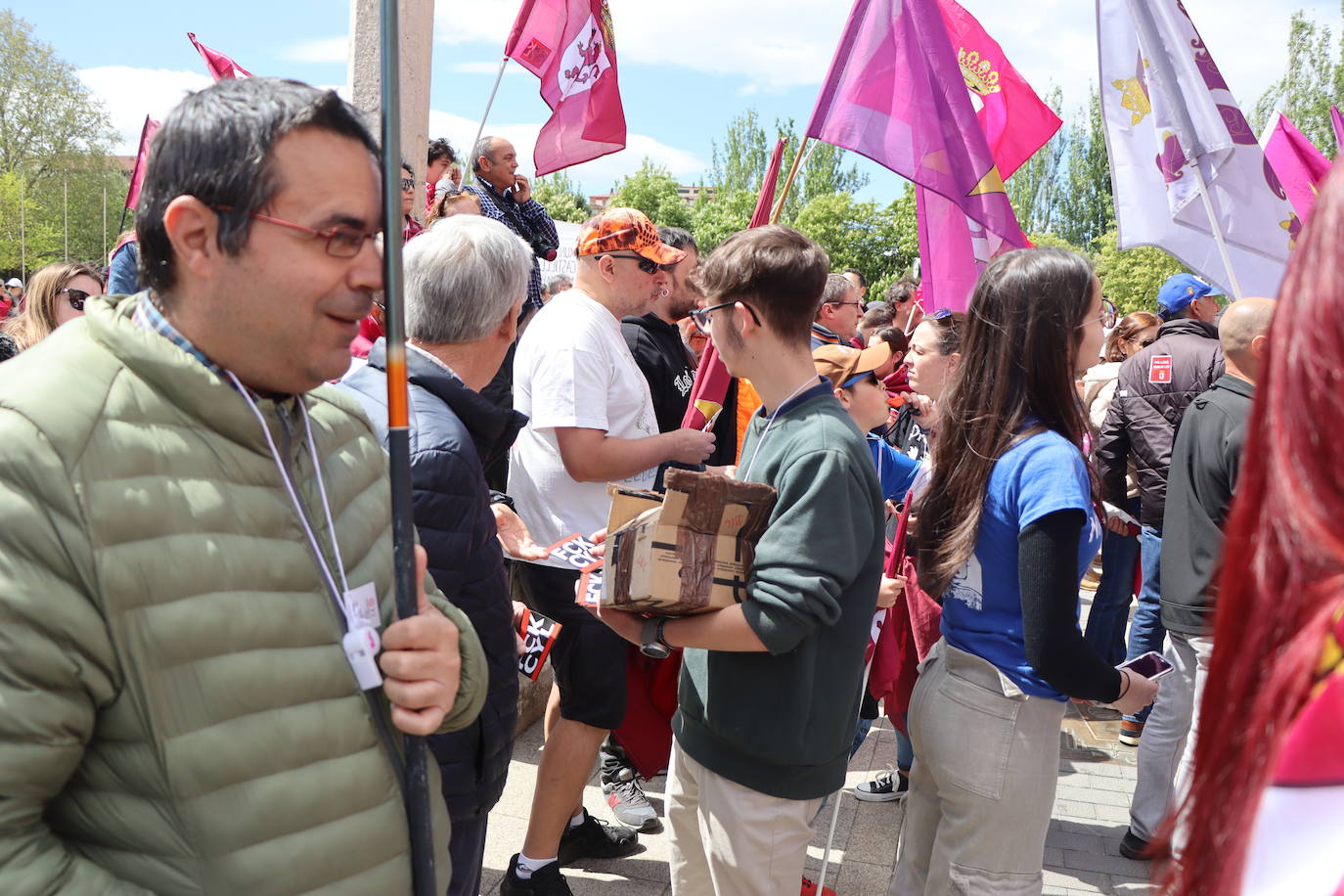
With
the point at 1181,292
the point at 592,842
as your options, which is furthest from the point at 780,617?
the point at 1181,292

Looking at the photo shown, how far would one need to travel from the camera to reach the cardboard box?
2.21 m

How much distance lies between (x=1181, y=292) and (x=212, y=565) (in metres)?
6.60

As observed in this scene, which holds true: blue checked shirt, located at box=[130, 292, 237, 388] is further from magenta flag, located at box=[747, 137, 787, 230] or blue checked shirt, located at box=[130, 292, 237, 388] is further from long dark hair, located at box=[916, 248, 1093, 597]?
magenta flag, located at box=[747, 137, 787, 230]

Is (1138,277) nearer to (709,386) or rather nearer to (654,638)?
(709,386)

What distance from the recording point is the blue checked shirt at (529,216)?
6.27 m

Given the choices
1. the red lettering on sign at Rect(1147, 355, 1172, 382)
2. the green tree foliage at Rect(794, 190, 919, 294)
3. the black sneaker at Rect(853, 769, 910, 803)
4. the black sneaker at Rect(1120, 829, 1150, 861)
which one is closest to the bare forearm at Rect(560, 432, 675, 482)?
the black sneaker at Rect(853, 769, 910, 803)

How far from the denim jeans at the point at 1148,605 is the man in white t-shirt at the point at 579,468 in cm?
267

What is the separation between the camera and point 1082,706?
19.7 ft

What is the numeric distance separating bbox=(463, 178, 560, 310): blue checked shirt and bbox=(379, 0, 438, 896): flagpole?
461 cm

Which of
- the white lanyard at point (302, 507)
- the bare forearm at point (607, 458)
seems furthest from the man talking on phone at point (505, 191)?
the white lanyard at point (302, 507)

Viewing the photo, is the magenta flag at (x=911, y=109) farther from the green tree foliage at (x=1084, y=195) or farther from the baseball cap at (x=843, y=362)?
the green tree foliage at (x=1084, y=195)

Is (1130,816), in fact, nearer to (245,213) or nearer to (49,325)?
(245,213)

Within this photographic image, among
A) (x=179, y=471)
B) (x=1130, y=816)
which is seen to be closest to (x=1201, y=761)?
(x=179, y=471)

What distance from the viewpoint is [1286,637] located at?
2.67 feet
